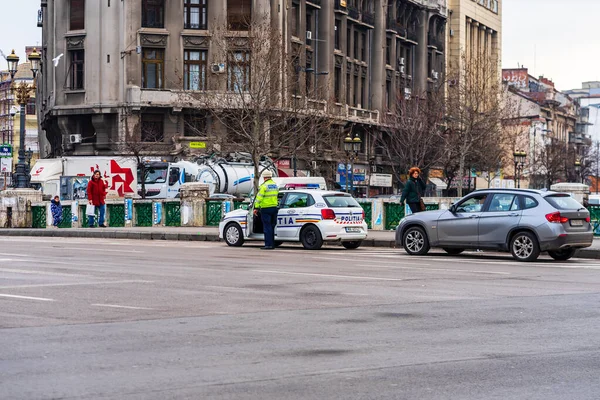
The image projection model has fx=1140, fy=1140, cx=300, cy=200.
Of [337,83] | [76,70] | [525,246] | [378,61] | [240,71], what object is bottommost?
[525,246]

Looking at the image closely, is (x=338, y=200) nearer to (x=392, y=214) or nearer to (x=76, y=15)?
(x=392, y=214)

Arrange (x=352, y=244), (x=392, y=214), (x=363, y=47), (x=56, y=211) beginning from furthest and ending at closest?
(x=363, y=47)
(x=56, y=211)
(x=392, y=214)
(x=352, y=244)

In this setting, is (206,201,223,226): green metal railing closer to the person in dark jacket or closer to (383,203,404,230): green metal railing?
(383,203,404,230): green metal railing

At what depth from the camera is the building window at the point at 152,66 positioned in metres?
62.7

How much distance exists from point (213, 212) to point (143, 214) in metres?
3.05

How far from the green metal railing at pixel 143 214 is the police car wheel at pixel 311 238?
52.7 ft

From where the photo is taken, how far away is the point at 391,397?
23.8ft

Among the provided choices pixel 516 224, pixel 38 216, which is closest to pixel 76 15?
pixel 38 216

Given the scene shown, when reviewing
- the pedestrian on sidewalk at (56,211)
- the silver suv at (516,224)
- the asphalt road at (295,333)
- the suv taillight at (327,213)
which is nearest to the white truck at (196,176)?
the pedestrian on sidewalk at (56,211)

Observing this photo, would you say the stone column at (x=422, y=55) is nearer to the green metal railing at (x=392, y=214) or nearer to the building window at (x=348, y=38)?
the building window at (x=348, y=38)

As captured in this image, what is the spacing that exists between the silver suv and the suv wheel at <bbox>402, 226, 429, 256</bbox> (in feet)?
0.48

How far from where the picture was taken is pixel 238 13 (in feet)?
208

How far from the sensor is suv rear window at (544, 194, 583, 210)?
2246 centimetres

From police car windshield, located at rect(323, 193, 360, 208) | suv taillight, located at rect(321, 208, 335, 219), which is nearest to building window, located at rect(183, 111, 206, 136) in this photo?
police car windshield, located at rect(323, 193, 360, 208)
